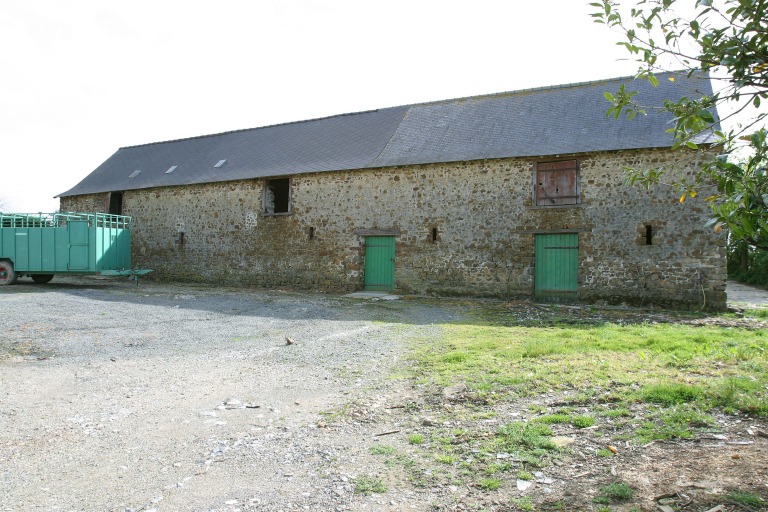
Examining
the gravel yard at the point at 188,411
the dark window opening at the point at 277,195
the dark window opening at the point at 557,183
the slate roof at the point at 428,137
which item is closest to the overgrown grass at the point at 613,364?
the gravel yard at the point at 188,411

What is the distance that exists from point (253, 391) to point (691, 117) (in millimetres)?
4322

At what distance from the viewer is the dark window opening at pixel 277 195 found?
57.0 ft

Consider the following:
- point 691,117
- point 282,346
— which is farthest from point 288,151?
point 691,117

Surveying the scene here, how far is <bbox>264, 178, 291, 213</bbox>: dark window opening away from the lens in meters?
17.4

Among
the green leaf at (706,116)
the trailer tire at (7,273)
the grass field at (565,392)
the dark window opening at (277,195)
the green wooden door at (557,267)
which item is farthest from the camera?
the dark window opening at (277,195)

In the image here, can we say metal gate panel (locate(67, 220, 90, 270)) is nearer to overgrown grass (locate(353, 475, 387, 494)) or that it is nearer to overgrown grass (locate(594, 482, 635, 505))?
overgrown grass (locate(353, 475, 387, 494))

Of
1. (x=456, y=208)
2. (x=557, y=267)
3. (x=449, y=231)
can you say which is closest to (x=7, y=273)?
(x=449, y=231)

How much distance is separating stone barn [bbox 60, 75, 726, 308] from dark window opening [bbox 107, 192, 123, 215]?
119 cm

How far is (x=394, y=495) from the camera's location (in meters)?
2.86

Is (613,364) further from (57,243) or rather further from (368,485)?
(57,243)

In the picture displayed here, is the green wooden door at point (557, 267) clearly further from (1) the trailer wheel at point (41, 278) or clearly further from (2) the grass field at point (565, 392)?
(1) the trailer wheel at point (41, 278)

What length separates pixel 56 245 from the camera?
15.6m

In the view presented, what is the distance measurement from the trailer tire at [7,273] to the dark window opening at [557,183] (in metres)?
16.4

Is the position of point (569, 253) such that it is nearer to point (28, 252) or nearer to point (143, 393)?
point (143, 393)
